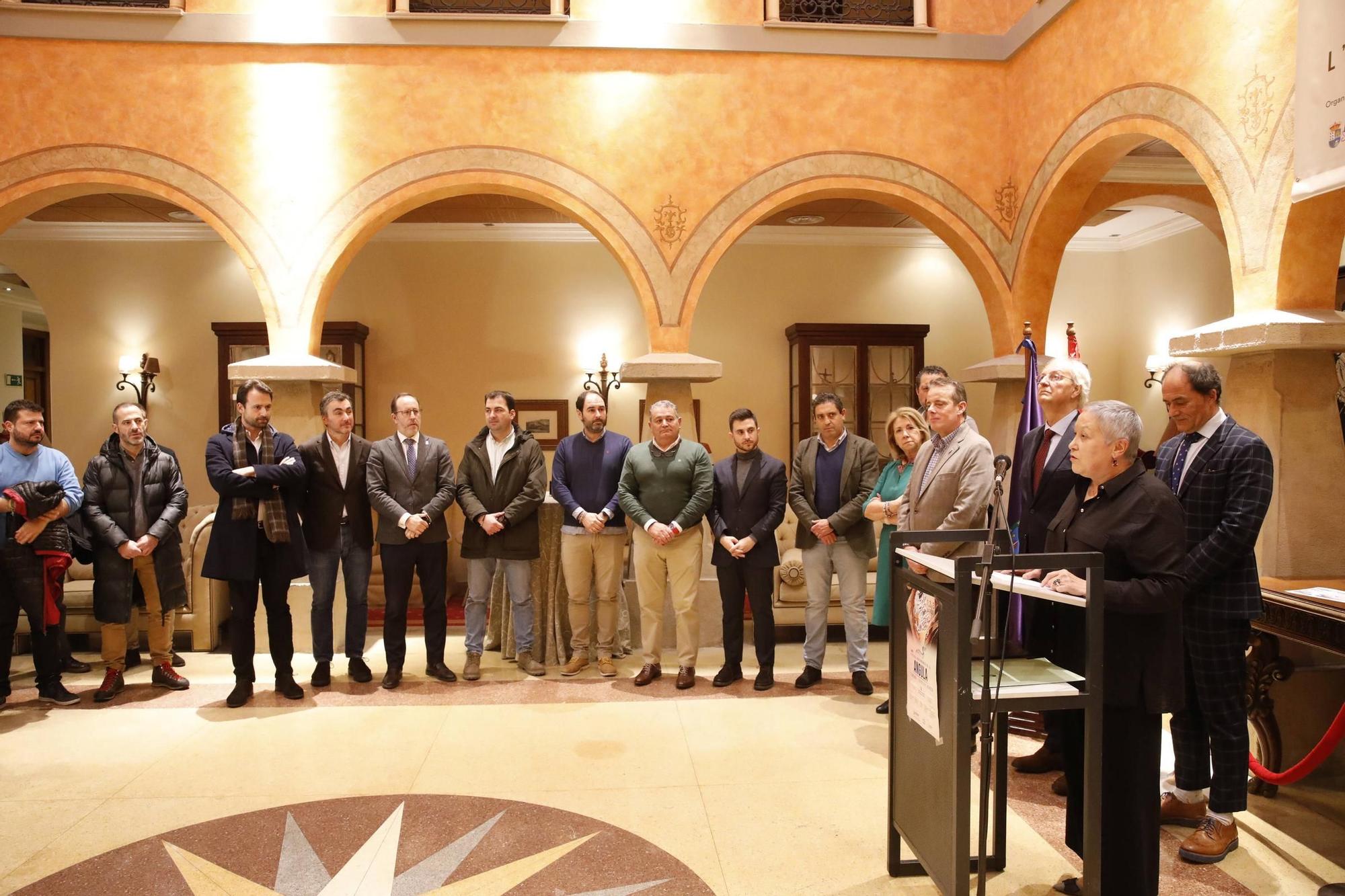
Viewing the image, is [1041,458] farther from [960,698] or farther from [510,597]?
[510,597]

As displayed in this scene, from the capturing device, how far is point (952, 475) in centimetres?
398

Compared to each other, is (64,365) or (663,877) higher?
(64,365)

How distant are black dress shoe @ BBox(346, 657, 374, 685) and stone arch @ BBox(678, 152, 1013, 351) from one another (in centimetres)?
285

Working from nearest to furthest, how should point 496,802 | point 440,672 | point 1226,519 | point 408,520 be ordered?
point 1226,519 → point 496,802 → point 408,520 → point 440,672

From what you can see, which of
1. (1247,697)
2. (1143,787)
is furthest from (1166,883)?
(1247,697)

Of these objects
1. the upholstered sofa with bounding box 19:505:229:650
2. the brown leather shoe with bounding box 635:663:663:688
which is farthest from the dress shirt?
the upholstered sofa with bounding box 19:505:229:650

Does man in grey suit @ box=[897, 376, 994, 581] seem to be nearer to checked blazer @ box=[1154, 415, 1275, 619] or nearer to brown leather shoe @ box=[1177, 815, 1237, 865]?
checked blazer @ box=[1154, 415, 1275, 619]

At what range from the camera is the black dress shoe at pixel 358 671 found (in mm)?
5039

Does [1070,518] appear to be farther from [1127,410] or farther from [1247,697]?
[1247,697]

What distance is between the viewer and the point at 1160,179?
6.89 meters

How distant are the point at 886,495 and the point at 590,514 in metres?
1.69

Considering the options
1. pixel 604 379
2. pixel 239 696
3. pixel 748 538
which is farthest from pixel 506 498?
pixel 604 379

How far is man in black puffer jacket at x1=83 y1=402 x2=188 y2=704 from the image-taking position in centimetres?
475

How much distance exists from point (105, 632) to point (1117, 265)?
9664 mm
